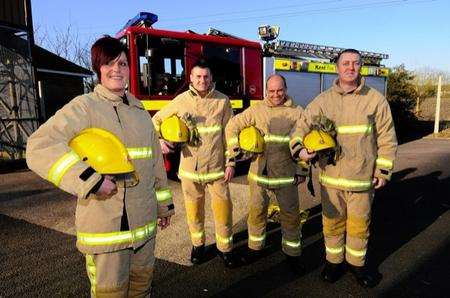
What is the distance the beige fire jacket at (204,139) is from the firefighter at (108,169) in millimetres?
1564

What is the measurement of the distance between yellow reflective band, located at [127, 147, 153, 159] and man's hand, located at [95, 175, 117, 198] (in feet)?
0.85

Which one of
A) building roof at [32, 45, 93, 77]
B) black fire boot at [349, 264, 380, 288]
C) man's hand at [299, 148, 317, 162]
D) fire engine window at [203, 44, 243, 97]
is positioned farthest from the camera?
building roof at [32, 45, 93, 77]

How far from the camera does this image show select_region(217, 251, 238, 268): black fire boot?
425 cm

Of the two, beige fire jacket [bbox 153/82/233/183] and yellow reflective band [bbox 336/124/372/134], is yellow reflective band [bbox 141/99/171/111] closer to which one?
beige fire jacket [bbox 153/82/233/183]

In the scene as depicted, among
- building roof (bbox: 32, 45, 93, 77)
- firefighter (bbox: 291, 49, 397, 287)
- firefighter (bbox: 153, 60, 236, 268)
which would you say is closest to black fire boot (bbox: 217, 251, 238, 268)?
firefighter (bbox: 153, 60, 236, 268)

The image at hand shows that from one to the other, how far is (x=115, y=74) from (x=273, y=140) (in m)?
2.15

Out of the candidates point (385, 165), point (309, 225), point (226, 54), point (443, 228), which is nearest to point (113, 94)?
point (385, 165)

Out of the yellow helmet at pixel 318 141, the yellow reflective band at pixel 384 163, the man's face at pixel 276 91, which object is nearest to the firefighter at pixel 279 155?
the man's face at pixel 276 91

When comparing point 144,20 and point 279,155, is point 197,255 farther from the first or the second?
point 144,20

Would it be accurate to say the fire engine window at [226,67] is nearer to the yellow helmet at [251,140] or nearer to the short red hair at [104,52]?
the yellow helmet at [251,140]

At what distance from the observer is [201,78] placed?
414 centimetres

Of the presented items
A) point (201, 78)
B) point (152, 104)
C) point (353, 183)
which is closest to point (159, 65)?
point (152, 104)

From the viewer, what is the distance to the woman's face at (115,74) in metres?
2.38

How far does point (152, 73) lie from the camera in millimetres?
8031
